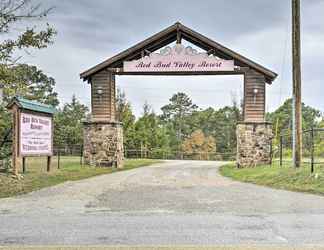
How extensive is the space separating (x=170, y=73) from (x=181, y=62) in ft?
2.78

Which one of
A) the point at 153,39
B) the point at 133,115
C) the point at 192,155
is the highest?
the point at 153,39

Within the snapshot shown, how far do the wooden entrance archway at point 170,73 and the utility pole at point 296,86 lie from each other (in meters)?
6.00

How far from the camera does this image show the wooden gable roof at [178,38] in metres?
22.5

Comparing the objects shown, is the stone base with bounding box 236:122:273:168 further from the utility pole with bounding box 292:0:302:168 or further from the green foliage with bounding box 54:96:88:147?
the green foliage with bounding box 54:96:88:147

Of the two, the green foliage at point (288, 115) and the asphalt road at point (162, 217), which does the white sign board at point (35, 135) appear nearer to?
the asphalt road at point (162, 217)

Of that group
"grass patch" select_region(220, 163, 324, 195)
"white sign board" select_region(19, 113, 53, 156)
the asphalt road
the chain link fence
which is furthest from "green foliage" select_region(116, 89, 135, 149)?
the asphalt road

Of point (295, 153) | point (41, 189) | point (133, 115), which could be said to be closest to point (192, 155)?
point (133, 115)

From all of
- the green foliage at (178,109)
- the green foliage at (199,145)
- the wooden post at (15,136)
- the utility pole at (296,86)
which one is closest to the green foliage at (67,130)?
the green foliage at (199,145)

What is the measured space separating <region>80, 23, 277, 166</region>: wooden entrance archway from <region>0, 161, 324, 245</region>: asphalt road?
35.2 ft

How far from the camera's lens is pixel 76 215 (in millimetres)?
7988

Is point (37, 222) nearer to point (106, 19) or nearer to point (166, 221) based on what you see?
point (166, 221)

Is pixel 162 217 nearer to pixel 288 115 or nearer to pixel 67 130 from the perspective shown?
pixel 67 130

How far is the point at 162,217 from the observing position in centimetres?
777

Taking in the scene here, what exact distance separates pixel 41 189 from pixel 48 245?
6996 millimetres
